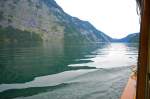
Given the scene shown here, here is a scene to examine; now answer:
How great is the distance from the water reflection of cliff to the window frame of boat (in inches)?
154

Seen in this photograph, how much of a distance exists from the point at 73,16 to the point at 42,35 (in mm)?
796

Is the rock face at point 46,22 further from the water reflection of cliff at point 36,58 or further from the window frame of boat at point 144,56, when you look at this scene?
the window frame of boat at point 144,56

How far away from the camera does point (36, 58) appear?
4.61 meters

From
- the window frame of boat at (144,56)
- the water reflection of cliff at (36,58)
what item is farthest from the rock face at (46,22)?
the window frame of boat at (144,56)

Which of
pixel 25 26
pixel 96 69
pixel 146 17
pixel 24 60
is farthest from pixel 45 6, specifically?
pixel 146 17

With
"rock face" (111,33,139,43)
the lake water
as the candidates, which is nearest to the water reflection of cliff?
the lake water

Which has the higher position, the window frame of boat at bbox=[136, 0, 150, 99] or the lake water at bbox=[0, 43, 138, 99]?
the window frame of boat at bbox=[136, 0, 150, 99]

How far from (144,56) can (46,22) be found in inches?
159

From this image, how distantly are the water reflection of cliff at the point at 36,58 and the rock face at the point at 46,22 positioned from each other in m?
0.18

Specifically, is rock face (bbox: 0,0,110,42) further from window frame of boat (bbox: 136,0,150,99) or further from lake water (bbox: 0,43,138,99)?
window frame of boat (bbox: 136,0,150,99)

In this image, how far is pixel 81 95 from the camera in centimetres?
458

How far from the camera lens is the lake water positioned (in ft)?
14.9

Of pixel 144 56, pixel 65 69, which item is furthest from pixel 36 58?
pixel 144 56

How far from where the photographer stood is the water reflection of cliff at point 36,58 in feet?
14.9
